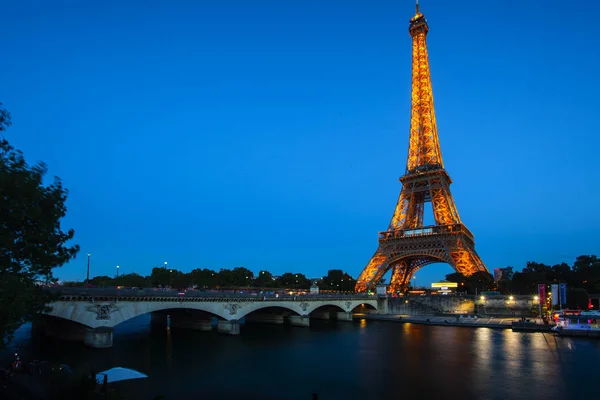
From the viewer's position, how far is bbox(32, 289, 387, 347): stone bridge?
122 feet

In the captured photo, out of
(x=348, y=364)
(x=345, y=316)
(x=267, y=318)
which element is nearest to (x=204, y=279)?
(x=267, y=318)

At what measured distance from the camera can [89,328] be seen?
126ft

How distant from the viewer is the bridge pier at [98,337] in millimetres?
38188

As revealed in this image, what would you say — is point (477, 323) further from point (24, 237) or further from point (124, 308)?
point (24, 237)

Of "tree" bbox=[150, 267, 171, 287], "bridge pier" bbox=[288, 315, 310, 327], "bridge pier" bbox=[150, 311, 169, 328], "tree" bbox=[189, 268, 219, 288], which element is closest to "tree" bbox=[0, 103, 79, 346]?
"bridge pier" bbox=[150, 311, 169, 328]

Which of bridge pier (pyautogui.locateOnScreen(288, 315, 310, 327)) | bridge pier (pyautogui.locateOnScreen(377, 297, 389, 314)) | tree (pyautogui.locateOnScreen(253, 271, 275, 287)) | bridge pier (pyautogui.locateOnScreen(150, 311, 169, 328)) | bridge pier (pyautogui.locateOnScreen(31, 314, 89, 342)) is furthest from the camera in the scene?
tree (pyautogui.locateOnScreen(253, 271, 275, 287))

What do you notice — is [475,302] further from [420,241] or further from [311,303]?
[311,303]

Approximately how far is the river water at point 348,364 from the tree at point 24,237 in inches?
520

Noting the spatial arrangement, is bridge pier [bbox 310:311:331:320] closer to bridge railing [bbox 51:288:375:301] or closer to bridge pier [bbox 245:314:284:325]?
bridge pier [bbox 245:314:284:325]

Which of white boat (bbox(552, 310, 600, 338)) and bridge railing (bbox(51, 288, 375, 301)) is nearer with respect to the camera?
bridge railing (bbox(51, 288, 375, 301))

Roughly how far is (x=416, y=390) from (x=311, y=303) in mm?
45429

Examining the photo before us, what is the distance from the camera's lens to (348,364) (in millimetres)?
36000

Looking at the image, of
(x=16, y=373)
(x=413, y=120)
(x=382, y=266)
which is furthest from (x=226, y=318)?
(x=413, y=120)

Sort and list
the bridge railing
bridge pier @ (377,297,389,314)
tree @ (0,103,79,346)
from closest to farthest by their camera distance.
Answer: tree @ (0,103,79,346) < the bridge railing < bridge pier @ (377,297,389,314)
